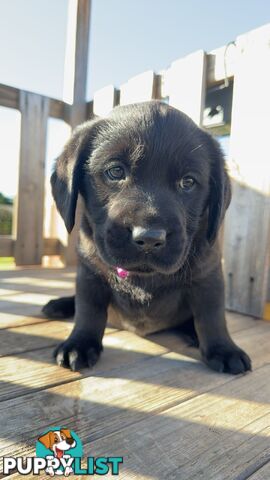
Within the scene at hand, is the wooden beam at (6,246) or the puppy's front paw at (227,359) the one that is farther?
the wooden beam at (6,246)

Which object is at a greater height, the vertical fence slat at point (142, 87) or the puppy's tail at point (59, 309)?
the vertical fence slat at point (142, 87)

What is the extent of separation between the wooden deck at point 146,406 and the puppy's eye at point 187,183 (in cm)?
68

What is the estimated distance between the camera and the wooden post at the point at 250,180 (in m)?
2.16

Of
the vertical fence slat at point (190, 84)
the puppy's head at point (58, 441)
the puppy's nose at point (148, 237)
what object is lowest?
the puppy's head at point (58, 441)

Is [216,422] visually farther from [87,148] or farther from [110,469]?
[87,148]

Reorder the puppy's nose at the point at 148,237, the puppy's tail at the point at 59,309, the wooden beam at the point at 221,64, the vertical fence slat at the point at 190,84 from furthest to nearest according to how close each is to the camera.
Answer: the vertical fence slat at the point at 190,84 < the wooden beam at the point at 221,64 < the puppy's tail at the point at 59,309 < the puppy's nose at the point at 148,237

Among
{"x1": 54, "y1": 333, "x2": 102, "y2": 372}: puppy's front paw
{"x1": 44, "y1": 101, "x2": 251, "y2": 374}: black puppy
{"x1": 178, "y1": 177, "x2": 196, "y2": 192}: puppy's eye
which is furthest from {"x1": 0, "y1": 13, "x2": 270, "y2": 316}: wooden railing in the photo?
{"x1": 54, "y1": 333, "x2": 102, "y2": 372}: puppy's front paw

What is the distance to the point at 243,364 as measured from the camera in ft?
4.66

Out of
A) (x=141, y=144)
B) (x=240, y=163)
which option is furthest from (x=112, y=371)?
(x=240, y=163)

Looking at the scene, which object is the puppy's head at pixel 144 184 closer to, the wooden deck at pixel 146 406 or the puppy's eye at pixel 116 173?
the puppy's eye at pixel 116 173

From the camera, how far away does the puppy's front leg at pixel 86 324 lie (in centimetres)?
139

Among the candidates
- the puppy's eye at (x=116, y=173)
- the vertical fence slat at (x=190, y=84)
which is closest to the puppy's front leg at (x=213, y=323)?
the puppy's eye at (x=116, y=173)

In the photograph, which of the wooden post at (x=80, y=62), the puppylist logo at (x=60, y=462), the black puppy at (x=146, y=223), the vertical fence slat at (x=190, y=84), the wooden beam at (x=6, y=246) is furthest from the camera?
the wooden post at (x=80, y=62)

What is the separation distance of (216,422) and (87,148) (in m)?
1.04
